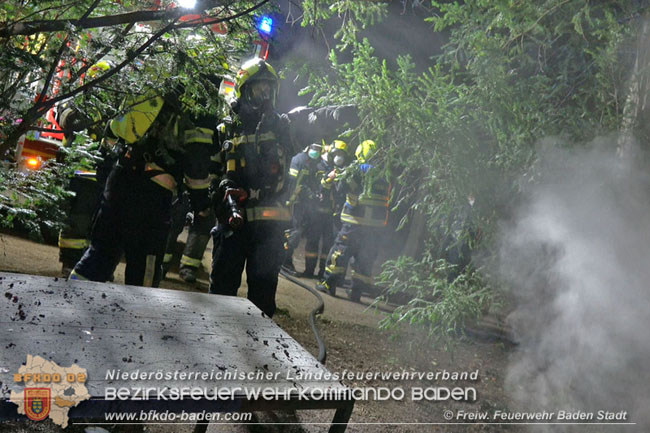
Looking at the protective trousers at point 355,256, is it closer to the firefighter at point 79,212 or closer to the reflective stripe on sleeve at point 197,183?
the firefighter at point 79,212

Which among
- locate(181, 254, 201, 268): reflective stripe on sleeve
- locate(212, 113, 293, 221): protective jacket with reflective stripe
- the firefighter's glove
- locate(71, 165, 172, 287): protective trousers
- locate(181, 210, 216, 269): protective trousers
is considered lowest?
locate(181, 254, 201, 268): reflective stripe on sleeve

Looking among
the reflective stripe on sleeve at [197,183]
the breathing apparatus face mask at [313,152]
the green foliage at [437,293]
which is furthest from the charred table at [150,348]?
the breathing apparatus face mask at [313,152]

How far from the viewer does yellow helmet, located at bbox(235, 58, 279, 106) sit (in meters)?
4.14

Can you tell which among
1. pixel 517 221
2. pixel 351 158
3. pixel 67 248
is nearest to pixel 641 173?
pixel 517 221

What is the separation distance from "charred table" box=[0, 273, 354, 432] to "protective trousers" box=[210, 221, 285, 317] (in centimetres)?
151

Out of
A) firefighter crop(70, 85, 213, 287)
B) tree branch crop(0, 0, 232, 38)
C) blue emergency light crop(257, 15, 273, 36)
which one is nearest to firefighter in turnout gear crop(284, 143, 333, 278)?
firefighter crop(70, 85, 213, 287)

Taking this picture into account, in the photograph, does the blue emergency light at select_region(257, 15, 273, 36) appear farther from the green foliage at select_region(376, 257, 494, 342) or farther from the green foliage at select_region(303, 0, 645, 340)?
the green foliage at select_region(376, 257, 494, 342)

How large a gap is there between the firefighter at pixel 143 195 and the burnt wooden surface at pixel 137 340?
49.4 inches

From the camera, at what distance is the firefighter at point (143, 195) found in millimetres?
3785

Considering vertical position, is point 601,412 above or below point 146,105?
below

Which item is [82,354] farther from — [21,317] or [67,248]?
[67,248]

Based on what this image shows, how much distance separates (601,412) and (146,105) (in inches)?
168

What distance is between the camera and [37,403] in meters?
1.50

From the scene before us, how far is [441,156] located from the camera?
4926mm
